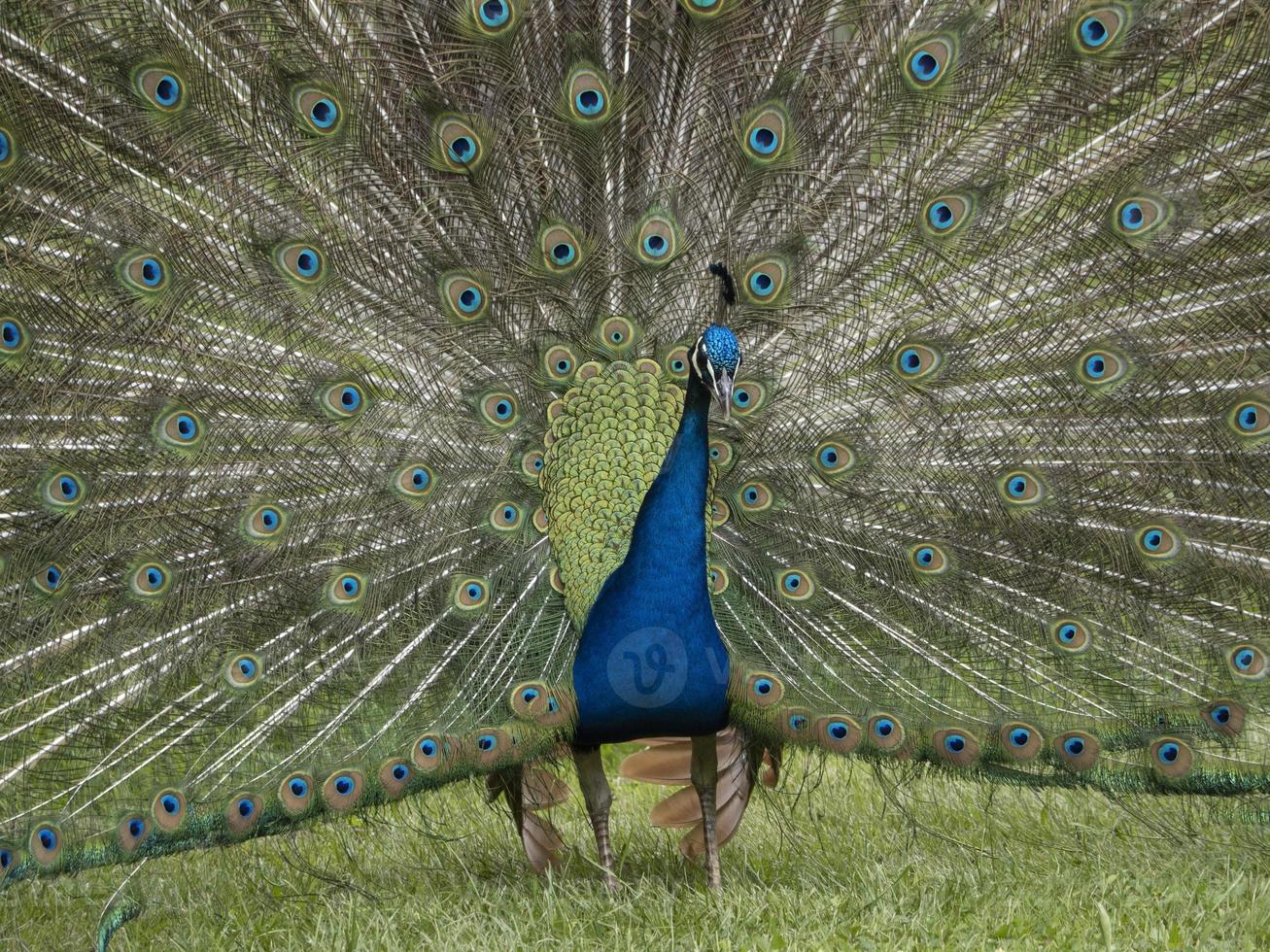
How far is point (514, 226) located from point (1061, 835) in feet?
7.80

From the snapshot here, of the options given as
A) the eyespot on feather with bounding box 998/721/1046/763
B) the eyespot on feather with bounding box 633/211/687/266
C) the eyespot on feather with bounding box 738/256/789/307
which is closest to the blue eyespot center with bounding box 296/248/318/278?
the eyespot on feather with bounding box 633/211/687/266

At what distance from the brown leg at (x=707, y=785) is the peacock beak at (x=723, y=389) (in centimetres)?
108

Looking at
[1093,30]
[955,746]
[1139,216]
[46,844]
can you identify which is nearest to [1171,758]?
[955,746]

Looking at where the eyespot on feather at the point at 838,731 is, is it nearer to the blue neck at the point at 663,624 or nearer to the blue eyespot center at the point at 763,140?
the blue neck at the point at 663,624

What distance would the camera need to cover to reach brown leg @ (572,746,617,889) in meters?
3.85

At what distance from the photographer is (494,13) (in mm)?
3402

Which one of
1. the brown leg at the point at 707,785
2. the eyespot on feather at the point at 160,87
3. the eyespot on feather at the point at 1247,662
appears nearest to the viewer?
the eyespot on feather at the point at 160,87

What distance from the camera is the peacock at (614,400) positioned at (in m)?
3.44

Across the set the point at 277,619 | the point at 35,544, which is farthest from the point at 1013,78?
the point at 35,544

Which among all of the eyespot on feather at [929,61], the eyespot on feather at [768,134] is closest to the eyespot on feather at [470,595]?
the eyespot on feather at [768,134]

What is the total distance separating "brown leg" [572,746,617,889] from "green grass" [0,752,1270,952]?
0.08 metres

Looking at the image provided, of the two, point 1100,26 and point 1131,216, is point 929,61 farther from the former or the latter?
point 1131,216

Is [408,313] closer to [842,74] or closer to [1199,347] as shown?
[842,74]

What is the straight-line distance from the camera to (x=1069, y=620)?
3.78m
